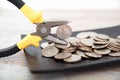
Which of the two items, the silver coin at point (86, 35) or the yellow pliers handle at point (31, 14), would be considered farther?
the silver coin at point (86, 35)

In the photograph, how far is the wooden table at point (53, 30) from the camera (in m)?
0.54

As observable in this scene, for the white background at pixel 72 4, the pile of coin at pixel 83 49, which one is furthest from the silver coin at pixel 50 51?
the white background at pixel 72 4

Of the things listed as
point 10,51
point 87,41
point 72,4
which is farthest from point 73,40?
point 72,4

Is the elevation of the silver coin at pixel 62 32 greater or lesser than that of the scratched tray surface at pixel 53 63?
greater

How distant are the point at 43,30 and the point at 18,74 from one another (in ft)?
0.34

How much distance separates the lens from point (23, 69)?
1.85 feet

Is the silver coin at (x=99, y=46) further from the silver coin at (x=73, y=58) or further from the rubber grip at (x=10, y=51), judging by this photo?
the rubber grip at (x=10, y=51)

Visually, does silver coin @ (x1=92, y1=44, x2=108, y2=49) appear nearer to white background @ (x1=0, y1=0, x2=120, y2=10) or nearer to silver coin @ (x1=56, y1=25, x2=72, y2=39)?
silver coin @ (x1=56, y1=25, x2=72, y2=39)

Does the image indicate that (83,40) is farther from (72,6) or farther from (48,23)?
(72,6)

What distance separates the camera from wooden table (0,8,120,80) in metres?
0.54

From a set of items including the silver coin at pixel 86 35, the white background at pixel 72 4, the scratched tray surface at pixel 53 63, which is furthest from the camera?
the white background at pixel 72 4

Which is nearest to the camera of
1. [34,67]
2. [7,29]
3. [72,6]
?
[34,67]

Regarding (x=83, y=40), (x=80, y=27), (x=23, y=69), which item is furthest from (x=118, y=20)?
(x=23, y=69)

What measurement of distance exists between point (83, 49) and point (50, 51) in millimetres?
69
